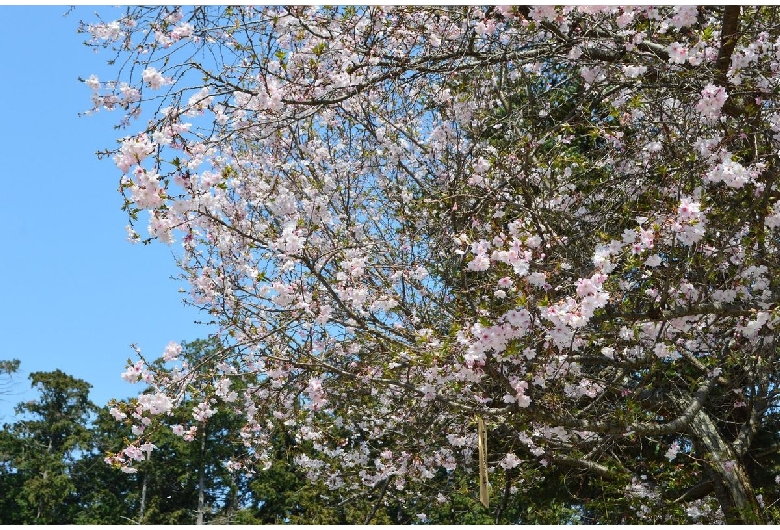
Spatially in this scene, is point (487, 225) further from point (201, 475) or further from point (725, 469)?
point (201, 475)

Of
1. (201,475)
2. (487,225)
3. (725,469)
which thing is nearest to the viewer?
(487,225)

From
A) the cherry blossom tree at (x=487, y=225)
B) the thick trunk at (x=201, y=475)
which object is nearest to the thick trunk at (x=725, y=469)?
the cherry blossom tree at (x=487, y=225)

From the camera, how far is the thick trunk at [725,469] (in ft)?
21.1

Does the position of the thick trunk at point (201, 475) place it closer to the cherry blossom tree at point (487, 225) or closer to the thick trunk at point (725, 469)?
the cherry blossom tree at point (487, 225)

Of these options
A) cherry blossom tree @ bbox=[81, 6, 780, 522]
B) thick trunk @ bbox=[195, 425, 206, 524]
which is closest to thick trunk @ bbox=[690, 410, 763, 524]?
cherry blossom tree @ bbox=[81, 6, 780, 522]

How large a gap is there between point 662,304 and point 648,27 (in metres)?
1.75

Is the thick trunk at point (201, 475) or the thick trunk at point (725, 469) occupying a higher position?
the thick trunk at point (201, 475)

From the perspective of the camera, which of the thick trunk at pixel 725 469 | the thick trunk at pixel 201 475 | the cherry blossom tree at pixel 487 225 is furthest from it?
the thick trunk at pixel 201 475

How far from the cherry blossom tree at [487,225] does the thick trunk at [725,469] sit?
0.02m

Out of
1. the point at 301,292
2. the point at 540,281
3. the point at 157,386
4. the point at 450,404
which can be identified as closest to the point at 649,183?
the point at 540,281

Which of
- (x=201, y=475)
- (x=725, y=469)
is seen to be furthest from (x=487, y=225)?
(x=201, y=475)

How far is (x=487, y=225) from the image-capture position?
210 inches

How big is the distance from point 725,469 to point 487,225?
10.9 ft

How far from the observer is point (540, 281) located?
3.96 m
